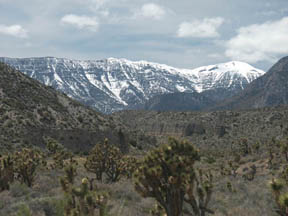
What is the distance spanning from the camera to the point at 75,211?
6.96m

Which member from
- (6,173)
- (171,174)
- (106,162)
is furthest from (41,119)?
(171,174)

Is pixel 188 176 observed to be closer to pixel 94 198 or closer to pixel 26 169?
pixel 94 198

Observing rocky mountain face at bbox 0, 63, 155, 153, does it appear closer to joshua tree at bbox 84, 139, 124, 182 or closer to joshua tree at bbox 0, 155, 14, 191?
joshua tree at bbox 84, 139, 124, 182

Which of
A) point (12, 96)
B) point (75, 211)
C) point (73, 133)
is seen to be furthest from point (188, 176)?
point (12, 96)

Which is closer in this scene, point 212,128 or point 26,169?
point 26,169

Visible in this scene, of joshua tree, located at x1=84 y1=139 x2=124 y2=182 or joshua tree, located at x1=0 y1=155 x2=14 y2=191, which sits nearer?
joshua tree, located at x1=0 y1=155 x2=14 y2=191

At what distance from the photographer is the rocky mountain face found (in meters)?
45.3

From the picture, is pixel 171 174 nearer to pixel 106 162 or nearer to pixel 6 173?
pixel 6 173

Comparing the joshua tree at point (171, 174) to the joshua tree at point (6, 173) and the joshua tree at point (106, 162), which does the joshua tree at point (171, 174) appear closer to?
the joshua tree at point (6, 173)

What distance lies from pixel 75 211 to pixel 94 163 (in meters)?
14.1

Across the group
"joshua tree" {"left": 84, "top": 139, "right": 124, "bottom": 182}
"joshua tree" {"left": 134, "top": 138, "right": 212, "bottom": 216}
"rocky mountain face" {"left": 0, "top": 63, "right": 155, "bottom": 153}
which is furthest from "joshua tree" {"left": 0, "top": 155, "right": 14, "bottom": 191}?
"rocky mountain face" {"left": 0, "top": 63, "right": 155, "bottom": 153}

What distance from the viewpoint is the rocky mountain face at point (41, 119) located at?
45.3m

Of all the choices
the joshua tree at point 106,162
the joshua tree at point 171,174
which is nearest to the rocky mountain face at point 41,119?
the joshua tree at point 106,162

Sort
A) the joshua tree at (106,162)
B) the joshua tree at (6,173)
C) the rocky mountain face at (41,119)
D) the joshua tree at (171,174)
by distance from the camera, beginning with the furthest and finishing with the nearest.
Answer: the rocky mountain face at (41,119)
the joshua tree at (106,162)
the joshua tree at (6,173)
the joshua tree at (171,174)
